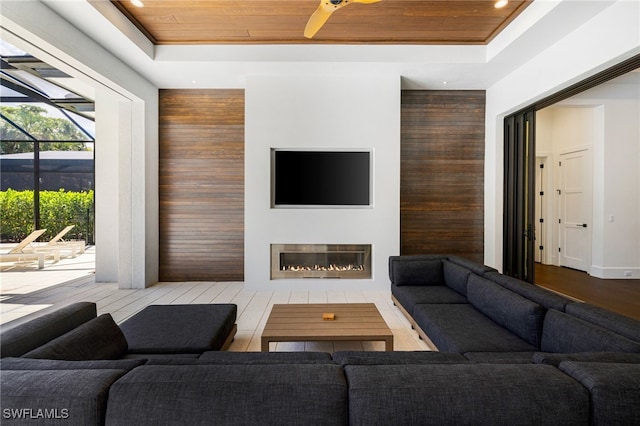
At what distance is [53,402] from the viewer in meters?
0.84

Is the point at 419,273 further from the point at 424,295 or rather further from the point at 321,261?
the point at 321,261

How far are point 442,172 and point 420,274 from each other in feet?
7.16

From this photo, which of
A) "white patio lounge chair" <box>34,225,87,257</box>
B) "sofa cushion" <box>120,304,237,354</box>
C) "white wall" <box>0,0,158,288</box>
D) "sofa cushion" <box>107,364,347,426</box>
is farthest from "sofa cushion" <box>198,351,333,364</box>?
"white patio lounge chair" <box>34,225,87,257</box>

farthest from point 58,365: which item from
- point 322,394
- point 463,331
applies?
point 463,331

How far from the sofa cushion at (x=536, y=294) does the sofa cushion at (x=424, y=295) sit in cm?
42

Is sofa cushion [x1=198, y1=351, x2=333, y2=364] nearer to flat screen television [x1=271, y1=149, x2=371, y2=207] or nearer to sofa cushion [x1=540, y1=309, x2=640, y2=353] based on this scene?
sofa cushion [x1=540, y1=309, x2=640, y2=353]

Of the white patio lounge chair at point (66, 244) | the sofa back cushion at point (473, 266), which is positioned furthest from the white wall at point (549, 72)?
the white patio lounge chair at point (66, 244)

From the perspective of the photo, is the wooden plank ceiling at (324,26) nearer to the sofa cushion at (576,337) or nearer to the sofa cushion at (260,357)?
the sofa cushion at (576,337)

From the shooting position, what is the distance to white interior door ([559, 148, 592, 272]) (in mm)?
5301

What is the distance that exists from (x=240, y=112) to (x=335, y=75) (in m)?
1.63

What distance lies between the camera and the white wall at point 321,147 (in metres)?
4.21

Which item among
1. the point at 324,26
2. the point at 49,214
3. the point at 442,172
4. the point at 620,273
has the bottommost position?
the point at 620,273

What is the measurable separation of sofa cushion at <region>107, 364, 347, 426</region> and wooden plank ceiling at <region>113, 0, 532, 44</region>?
337 centimetres

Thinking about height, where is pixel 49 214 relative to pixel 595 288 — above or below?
above
